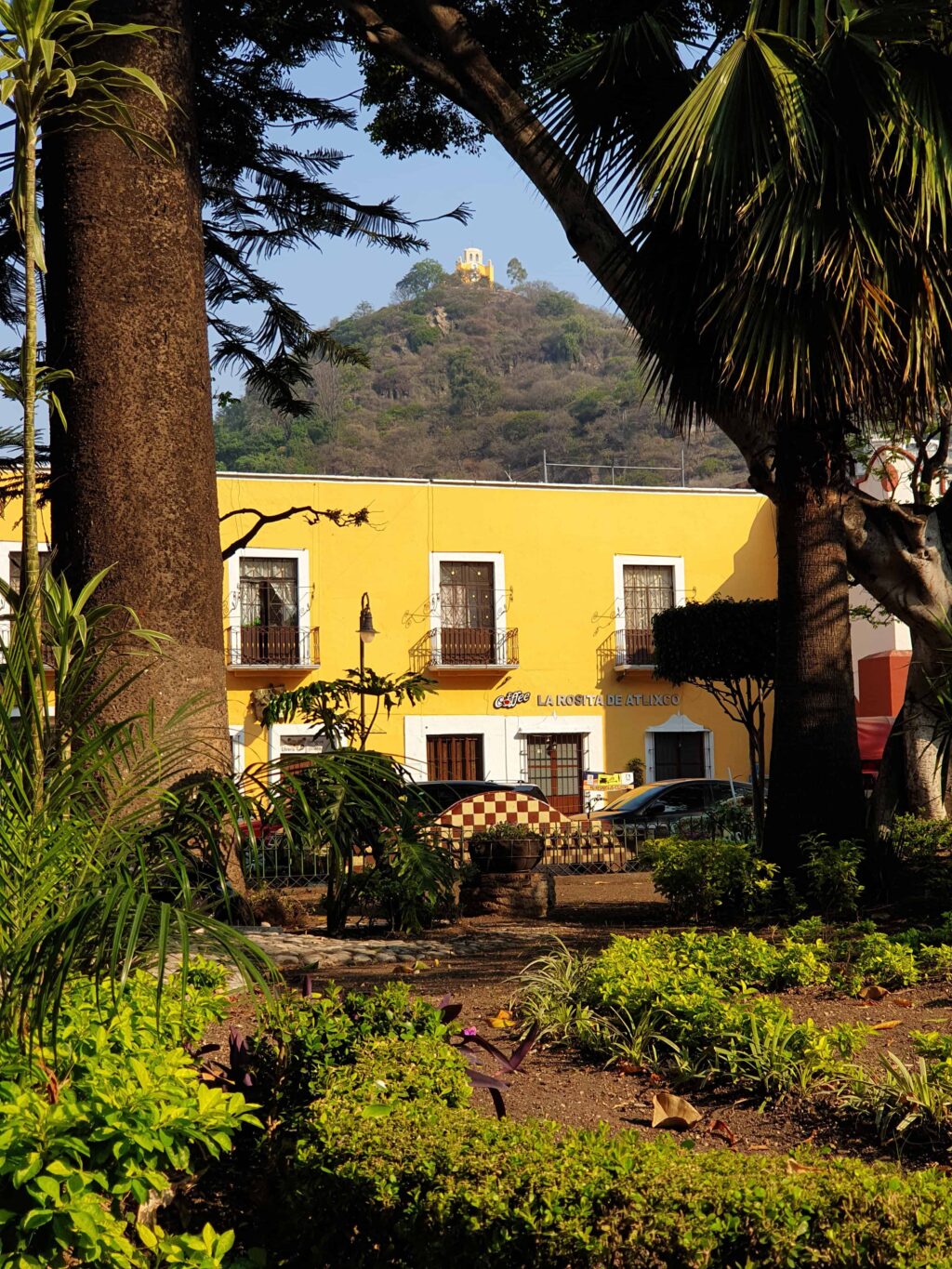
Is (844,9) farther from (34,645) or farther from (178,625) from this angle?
(34,645)

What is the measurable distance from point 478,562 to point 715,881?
1939 centimetres

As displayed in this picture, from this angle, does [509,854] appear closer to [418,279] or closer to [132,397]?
[132,397]

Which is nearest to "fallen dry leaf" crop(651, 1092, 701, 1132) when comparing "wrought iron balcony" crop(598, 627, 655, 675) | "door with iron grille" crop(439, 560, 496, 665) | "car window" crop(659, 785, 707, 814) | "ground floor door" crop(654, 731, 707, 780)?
"car window" crop(659, 785, 707, 814)

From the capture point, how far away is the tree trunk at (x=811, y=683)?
8.07m

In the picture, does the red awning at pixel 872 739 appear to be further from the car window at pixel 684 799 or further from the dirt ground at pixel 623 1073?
the dirt ground at pixel 623 1073

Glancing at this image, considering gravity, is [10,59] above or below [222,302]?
below

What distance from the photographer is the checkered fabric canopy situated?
50.1ft

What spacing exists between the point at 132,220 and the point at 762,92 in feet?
11.6

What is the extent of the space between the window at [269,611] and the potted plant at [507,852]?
15381 millimetres

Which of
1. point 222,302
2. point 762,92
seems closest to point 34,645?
point 762,92

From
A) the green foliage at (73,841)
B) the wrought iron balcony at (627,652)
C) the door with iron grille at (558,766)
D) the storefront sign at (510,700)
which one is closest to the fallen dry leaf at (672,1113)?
the green foliage at (73,841)

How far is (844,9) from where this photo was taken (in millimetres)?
7520

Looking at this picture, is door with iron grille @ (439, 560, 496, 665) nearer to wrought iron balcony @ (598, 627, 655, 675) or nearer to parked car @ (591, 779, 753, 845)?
wrought iron balcony @ (598, 627, 655, 675)

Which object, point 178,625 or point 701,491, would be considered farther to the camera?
point 701,491
